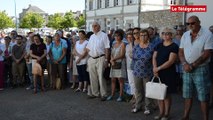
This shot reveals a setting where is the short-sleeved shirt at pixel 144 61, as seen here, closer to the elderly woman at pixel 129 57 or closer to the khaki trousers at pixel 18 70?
the elderly woman at pixel 129 57

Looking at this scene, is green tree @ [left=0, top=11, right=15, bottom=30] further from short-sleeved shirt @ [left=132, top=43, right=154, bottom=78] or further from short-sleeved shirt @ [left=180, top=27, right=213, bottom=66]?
short-sleeved shirt @ [left=180, top=27, right=213, bottom=66]

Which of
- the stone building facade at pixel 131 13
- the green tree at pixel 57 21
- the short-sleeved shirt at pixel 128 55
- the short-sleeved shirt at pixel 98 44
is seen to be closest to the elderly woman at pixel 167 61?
the short-sleeved shirt at pixel 128 55

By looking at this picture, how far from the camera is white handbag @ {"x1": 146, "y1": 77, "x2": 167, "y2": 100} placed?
6254mm

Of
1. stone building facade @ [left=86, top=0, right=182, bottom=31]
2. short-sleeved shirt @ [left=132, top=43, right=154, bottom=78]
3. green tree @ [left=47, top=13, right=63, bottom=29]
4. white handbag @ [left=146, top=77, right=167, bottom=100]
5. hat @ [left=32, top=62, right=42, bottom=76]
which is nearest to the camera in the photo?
white handbag @ [left=146, top=77, right=167, bottom=100]

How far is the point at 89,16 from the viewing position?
56938mm

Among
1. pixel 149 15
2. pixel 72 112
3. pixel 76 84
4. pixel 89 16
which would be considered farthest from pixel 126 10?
pixel 72 112

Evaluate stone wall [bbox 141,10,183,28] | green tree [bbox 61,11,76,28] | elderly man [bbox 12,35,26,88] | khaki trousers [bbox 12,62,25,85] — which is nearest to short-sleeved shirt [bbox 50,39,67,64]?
elderly man [bbox 12,35,26,88]

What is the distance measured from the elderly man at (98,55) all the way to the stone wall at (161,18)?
2070 cm

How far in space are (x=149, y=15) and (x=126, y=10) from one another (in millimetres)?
8134

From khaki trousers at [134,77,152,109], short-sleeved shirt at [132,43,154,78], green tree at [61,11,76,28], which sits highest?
green tree at [61,11,76,28]

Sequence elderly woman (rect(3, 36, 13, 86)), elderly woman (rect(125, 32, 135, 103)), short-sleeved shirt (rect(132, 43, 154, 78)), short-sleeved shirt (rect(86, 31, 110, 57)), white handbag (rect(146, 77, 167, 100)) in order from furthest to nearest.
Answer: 1. elderly woman (rect(3, 36, 13, 86))
2. short-sleeved shirt (rect(86, 31, 110, 57))
3. elderly woman (rect(125, 32, 135, 103))
4. short-sleeved shirt (rect(132, 43, 154, 78))
5. white handbag (rect(146, 77, 167, 100))

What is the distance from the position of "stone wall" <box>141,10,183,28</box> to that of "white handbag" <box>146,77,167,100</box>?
74.1ft

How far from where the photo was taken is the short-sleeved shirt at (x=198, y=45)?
233 inches

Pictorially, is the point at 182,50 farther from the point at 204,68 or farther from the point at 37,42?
the point at 37,42
